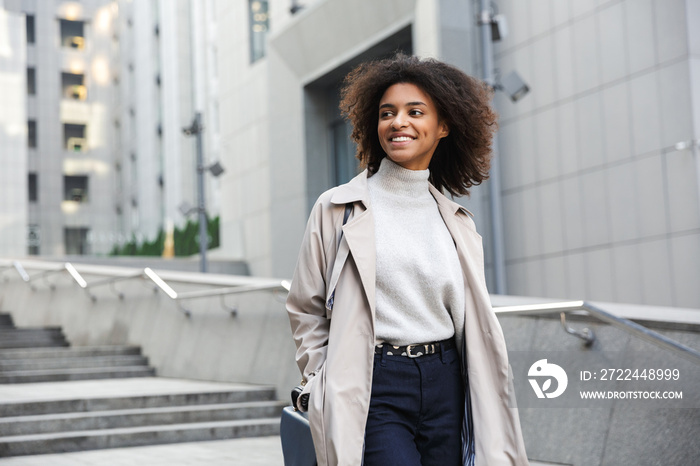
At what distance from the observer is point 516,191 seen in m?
17.1

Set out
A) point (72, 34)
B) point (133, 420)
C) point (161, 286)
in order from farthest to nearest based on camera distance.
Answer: point (72, 34), point (161, 286), point (133, 420)

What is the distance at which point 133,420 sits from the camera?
8.45 m

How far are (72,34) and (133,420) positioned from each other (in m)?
49.7

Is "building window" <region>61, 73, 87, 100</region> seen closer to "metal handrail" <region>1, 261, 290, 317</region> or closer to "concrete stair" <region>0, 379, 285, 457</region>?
"metal handrail" <region>1, 261, 290, 317</region>

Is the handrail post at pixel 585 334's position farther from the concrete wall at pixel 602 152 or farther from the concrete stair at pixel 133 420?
the concrete wall at pixel 602 152

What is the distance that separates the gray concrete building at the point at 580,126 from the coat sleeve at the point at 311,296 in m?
8.85

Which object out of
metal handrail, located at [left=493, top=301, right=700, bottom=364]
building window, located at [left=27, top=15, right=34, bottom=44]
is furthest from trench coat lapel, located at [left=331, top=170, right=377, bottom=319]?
building window, located at [left=27, top=15, right=34, bottom=44]

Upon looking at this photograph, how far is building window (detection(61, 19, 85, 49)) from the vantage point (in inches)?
2101

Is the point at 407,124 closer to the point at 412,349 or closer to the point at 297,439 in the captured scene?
the point at 412,349

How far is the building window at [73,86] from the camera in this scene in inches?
2077

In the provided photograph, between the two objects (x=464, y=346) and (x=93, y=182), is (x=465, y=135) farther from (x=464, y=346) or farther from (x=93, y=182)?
(x=93, y=182)

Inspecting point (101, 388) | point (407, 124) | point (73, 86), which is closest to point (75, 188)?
point (73, 86)

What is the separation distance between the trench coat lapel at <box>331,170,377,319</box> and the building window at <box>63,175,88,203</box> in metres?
51.9

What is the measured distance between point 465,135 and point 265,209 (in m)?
23.8
